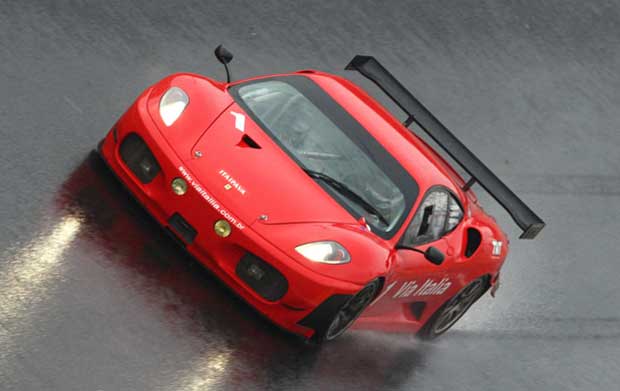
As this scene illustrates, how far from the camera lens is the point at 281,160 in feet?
25.7

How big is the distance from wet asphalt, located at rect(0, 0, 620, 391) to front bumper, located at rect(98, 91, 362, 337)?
1.02 ft

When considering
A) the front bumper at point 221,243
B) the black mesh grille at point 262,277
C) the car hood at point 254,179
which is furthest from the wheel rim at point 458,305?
the black mesh grille at point 262,277

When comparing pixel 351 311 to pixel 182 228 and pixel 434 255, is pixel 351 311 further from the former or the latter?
pixel 182 228

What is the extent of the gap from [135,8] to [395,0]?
2958 mm

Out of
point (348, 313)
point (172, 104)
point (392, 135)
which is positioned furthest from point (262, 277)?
point (392, 135)

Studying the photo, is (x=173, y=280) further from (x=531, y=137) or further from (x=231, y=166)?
(x=531, y=137)

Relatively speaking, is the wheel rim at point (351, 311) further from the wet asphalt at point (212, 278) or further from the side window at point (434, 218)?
the side window at point (434, 218)

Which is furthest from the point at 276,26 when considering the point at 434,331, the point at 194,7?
the point at 434,331

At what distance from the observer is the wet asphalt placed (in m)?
7.23

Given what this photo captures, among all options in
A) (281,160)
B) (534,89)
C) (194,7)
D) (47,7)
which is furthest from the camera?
(534,89)

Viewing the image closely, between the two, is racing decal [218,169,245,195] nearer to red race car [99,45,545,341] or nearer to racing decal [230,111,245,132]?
red race car [99,45,545,341]

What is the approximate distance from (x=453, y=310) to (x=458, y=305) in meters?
0.05

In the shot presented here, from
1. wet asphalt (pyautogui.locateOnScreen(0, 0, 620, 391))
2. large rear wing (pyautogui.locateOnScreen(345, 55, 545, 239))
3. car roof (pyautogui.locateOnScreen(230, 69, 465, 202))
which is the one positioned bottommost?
wet asphalt (pyautogui.locateOnScreen(0, 0, 620, 391))

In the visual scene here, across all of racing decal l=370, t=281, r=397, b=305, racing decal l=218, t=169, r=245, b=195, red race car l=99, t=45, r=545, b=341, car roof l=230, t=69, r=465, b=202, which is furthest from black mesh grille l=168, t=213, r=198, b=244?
car roof l=230, t=69, r=465, b=202
